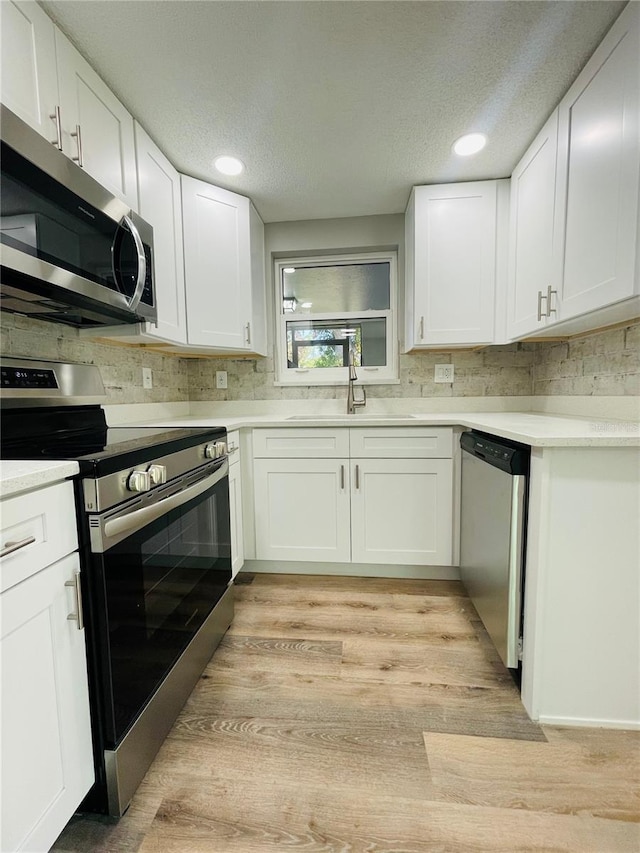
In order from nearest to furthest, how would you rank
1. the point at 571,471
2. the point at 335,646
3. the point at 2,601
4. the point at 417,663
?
the point at 2,601 → the point at 571,471 → the point at 417,663 → the point at 335,646

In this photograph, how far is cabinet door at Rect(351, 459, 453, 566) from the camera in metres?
2.02

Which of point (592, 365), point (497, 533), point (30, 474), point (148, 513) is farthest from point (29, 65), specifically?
point (592, 365)

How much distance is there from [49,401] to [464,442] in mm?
1769

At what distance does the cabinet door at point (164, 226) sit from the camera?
164 cm

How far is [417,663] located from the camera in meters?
1.46

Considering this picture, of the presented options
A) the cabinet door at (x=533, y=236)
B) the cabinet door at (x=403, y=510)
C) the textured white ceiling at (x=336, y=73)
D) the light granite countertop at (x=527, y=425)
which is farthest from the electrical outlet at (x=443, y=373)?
the textured white ceiling at (x=336, y=73)

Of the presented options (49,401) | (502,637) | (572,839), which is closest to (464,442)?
(502,637)

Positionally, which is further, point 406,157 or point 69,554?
point 406,157

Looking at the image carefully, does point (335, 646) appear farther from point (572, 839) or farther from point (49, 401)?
point (49, 401)

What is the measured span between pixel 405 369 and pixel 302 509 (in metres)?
1.19

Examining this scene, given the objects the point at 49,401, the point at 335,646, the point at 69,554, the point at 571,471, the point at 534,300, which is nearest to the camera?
the point at 69,554

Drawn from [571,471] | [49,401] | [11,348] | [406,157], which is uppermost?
[406,157]

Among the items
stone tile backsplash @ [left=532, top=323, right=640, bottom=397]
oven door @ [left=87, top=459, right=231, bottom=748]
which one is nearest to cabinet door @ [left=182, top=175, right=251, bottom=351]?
oven door @ [left=87, top=459, right=231, bottom=748]

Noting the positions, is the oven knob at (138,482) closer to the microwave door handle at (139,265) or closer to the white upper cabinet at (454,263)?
the microwave door handle at (139,265)
